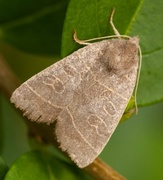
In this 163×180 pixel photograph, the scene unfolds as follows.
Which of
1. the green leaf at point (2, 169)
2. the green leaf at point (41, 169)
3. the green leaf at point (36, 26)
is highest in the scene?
the green leaf at point (36, 26)

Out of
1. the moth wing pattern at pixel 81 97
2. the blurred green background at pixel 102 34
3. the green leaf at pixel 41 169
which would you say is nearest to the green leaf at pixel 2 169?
the green leaf at pixel 41 169

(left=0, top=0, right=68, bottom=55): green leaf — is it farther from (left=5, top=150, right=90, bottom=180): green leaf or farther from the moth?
(left=5, top=150, right=90, bottom=180): green leaf

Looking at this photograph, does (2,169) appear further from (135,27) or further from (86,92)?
(135,27)

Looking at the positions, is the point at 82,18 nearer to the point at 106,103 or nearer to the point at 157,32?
the point at 157,32

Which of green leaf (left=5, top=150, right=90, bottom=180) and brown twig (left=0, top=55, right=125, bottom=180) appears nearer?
green leaf (left=5, top=150, right=90, bottom=180)

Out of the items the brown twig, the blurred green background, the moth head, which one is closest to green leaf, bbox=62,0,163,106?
the blurred green background

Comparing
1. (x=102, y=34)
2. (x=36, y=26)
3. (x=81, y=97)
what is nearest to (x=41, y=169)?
(x=81, y=97)

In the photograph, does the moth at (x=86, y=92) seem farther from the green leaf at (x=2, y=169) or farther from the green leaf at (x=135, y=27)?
the green leaf at (x=2, y=169)
